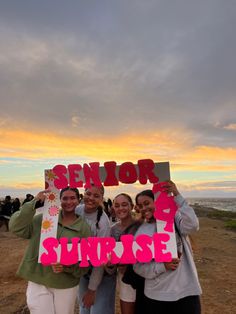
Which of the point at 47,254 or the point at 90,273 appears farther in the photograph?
the point at 90,273

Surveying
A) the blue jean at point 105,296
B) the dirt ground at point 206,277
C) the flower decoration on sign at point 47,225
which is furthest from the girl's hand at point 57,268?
the dirt ground at point 206,277

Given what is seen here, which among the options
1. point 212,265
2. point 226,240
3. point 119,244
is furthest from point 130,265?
point 226,240

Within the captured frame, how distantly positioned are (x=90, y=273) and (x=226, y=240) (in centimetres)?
1349

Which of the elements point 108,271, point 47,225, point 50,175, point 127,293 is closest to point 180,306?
point 127,293

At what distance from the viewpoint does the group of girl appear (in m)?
3.24

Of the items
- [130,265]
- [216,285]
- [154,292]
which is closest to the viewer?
[154,292]

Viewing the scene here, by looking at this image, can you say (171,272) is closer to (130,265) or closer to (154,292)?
(154,292)

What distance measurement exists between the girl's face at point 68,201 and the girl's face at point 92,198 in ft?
0.82

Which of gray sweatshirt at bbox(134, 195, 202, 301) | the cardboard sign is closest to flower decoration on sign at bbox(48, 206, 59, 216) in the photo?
the cardboard sign

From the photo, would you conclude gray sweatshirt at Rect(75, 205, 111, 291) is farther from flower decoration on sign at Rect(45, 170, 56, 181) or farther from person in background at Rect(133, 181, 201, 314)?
flower decoration on sign at Rect(45, 170, 56, 181)

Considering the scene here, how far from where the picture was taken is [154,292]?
10.7 ft

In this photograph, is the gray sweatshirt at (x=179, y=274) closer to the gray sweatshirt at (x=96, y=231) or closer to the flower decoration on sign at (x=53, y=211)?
the gray sweatshirt at (x=96, y=231)

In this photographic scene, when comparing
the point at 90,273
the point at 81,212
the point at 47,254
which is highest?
the point at 81,212

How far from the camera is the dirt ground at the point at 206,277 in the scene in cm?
654
